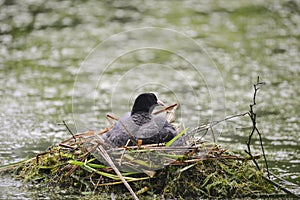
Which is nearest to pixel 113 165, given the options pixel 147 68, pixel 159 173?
pixel 159 173

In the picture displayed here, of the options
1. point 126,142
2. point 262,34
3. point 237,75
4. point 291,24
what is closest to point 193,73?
point 237,75

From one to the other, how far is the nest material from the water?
14.9 inches

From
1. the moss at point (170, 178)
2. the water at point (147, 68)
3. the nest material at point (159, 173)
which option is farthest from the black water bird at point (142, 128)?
the water at point (147, 68)

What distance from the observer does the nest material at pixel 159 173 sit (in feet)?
14.5

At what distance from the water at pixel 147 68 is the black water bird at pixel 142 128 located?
2.34 feet

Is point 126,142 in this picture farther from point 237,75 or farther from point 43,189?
point 237,75

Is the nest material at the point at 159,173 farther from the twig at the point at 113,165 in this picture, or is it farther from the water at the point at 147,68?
the water at the point at 147,68

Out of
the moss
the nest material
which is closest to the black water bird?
the nest material

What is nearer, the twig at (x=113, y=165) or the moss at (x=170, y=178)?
the twig at (x=113, y=165)

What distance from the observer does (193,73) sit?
966 cm

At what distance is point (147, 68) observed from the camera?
32.8 feet

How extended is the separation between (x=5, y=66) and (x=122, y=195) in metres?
5.99

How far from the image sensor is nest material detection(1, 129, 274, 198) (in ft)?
14.5

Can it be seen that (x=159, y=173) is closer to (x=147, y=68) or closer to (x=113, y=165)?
(x=113, y=165)
